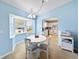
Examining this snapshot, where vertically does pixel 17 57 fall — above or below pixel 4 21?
below

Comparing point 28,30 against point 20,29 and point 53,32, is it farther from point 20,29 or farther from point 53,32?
point 53,32

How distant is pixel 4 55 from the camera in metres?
3.59

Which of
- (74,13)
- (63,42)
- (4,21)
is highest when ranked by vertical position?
(74,13)

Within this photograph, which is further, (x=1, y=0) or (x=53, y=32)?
(x=53, y=32)

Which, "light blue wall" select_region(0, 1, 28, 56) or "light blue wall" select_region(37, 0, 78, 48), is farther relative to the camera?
"light blue wall" select_region(37, 0, 78, 48)

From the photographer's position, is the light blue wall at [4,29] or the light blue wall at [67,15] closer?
the light blue wall at [4,29]

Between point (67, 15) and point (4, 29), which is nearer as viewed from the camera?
point (4, 29)

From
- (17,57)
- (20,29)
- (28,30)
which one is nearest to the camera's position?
(17,57)

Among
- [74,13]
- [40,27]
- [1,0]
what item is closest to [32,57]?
[1,0]

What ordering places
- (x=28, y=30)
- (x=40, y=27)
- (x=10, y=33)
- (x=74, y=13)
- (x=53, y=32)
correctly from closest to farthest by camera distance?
(x=10, y=33) → (x=74, y=13) → (x=28, y=30) → (x=40, y=27) → (x=53, y=32)

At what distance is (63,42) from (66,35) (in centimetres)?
42

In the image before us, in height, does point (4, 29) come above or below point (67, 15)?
below

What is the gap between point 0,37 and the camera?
11.0 ft

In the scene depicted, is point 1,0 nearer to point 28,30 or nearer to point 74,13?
point 74,13
